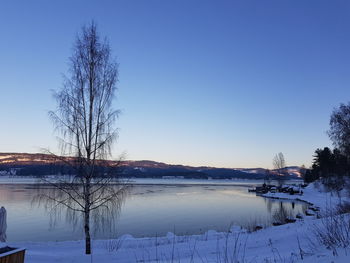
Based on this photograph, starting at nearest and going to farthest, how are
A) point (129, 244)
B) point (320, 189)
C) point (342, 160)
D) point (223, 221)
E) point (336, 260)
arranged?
1. point (336, 260)
2. point (129, 244)
3. point (223, 221)
4. point (342, 160)
5. point (320, 189)

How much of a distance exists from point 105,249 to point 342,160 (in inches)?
1865

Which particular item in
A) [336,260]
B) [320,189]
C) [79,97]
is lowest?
[320,189]

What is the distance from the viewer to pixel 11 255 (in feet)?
22.5

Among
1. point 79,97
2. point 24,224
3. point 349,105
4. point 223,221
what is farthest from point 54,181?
point 349,105

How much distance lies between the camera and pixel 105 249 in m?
13.4

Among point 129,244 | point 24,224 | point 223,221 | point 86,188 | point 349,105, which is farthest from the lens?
point 349,105

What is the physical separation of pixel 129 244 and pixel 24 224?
563 inches

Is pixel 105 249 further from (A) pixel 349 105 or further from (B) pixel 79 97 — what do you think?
(A) pixel 349 105

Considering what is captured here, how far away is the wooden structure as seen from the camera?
6605 mm

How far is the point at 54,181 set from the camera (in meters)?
12.4

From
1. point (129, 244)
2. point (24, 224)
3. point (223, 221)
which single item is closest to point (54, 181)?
point (129, 244)

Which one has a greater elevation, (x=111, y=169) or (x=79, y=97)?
(x=79, y=97)

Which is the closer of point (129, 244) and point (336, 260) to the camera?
point (336, 260)

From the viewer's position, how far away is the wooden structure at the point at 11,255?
661 centimetres
